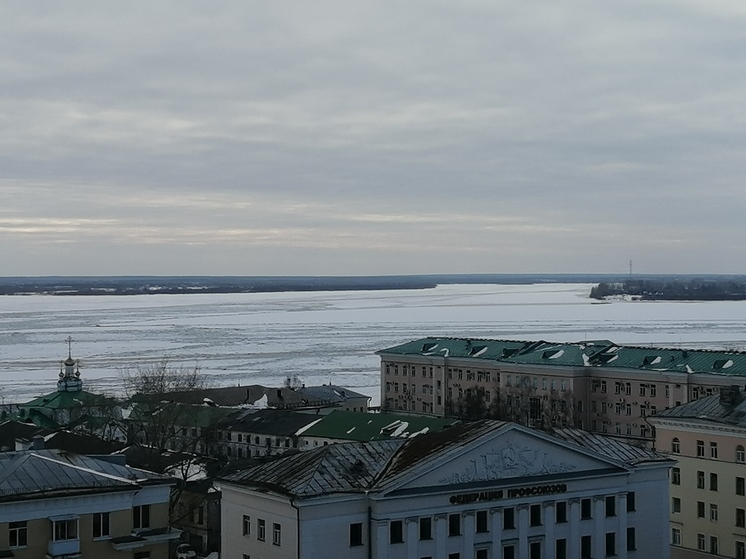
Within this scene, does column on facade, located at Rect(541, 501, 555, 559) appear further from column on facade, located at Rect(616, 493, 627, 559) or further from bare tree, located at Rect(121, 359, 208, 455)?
bare tree, located at Rect(121, 359, 208, 455)

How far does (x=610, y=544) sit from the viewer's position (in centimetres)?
3469

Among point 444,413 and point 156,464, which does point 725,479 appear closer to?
point 156,464

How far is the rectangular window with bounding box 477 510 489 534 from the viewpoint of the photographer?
3212cm

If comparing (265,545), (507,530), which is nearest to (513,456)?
(507,530)

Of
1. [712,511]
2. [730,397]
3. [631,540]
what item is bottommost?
[712,511]

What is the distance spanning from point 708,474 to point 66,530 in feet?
83.0

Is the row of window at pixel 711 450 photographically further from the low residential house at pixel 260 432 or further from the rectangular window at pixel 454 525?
the low residential house at pixel 260 432

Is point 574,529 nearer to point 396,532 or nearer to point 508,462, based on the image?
point 508,462

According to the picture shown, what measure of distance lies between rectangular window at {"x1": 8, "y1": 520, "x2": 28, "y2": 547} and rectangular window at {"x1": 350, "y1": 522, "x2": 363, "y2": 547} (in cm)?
873

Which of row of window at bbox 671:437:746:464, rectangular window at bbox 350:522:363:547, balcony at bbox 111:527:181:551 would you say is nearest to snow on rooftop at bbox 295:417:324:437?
row of window at bbox 671:437:746:464

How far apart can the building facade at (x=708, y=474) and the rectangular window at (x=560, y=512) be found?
34.0ft

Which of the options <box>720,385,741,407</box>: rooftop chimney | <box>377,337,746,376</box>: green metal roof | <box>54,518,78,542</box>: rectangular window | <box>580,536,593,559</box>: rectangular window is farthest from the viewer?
<box>377,337,746,376</box>: green metal roof

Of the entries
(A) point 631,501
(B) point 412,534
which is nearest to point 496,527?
(B) point 412,534

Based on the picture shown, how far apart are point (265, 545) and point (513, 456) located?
24.8 feet
